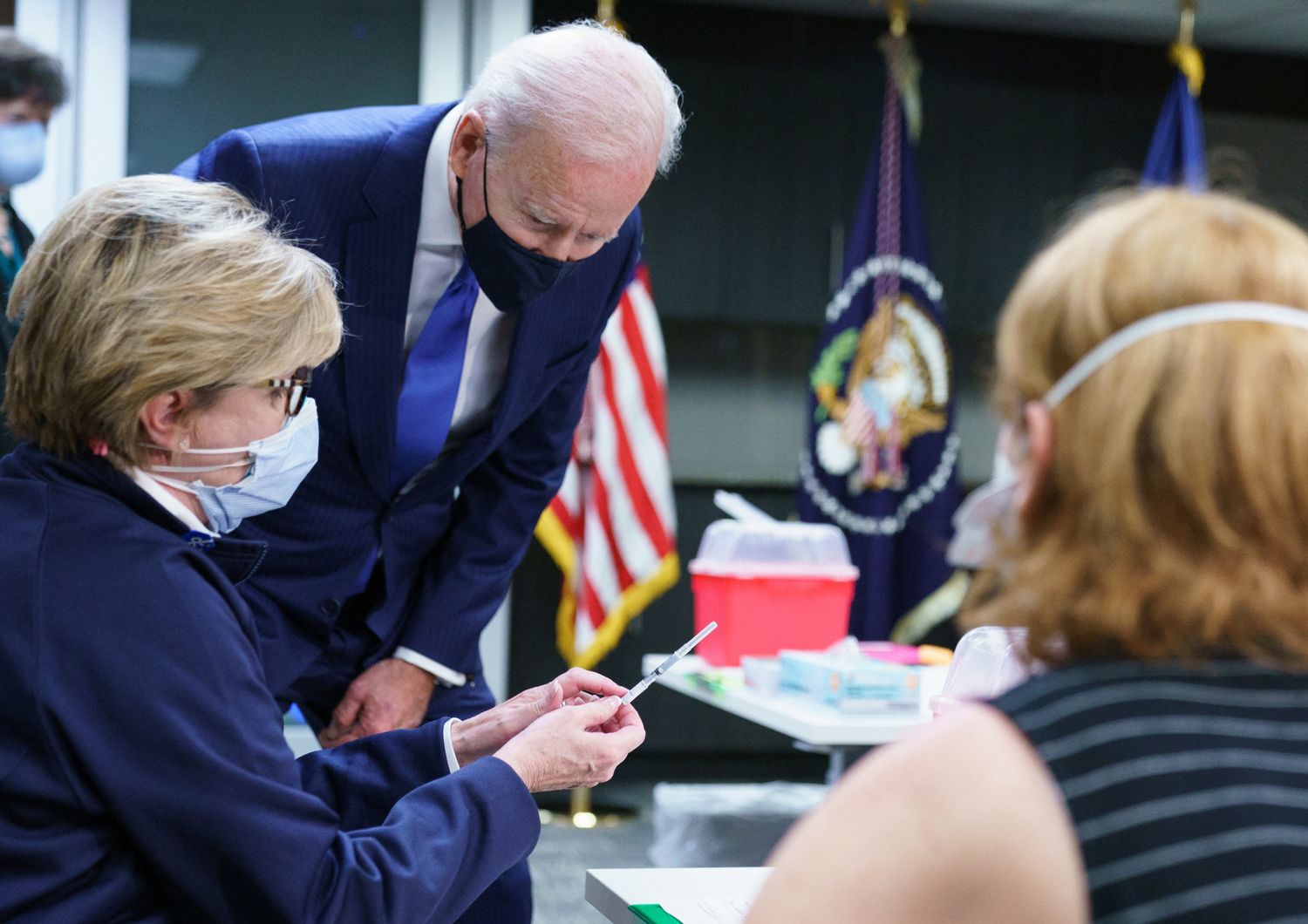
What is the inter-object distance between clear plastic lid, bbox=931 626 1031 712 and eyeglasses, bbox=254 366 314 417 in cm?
76

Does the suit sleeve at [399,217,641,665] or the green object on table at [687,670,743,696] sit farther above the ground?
the suit sleeve at [399,217,641,665]

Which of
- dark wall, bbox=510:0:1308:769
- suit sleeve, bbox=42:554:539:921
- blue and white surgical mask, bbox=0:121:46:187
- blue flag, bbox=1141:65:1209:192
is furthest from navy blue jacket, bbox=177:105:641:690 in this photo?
blue flag, bbox=1141:65:1209:192

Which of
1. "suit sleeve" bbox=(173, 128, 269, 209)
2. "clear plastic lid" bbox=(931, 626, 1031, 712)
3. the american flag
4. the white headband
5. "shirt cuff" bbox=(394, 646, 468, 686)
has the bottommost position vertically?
the american flag

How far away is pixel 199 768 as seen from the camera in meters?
1.12

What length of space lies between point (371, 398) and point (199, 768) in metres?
0.88

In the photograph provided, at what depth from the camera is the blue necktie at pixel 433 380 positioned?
2.02 m

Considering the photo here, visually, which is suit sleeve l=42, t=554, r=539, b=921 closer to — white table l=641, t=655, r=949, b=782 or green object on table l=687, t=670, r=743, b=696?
white table l=641, t=655, r=949, b=782

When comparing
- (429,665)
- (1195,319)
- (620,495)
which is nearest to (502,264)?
(429,665)

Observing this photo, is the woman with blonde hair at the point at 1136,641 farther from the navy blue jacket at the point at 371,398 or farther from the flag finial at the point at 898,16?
the flag finial at the point at 898,16

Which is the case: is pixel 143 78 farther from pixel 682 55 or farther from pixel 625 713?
pixel 625 713

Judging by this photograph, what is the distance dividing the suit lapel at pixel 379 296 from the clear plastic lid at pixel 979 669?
834 millimetres

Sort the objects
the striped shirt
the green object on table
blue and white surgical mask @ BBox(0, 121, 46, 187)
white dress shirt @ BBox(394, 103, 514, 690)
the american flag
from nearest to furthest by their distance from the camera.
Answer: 1. the striped shirt
2. white dress shirt @ BBox(394, 103, 514, 690)
3. the green object on table
4. blue and white surgical mask @ BBox(0, 121, 46, 187)
5. the american flag

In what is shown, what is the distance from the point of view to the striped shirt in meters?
0.71

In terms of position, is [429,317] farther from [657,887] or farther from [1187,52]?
[1187,52]
